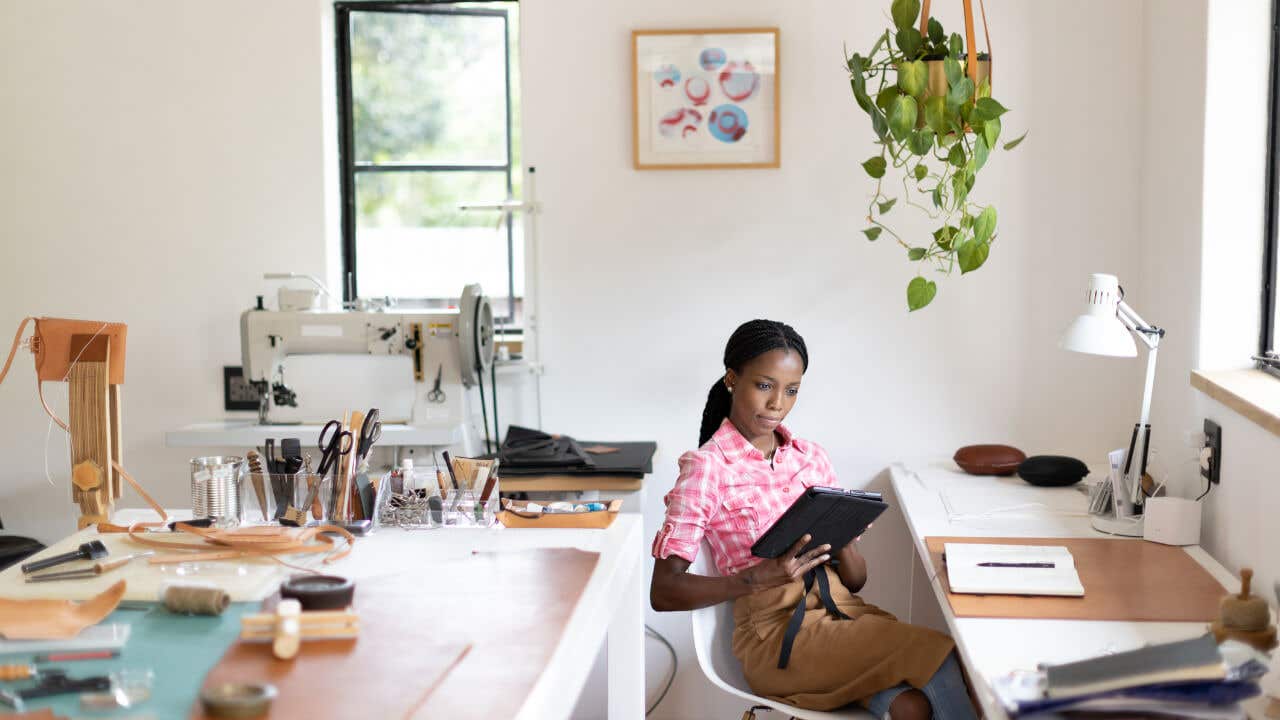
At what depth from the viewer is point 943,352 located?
3111mm

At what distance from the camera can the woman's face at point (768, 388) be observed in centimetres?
223

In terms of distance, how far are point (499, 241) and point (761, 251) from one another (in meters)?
0.81

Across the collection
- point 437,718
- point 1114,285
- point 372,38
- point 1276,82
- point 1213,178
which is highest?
point 372,38

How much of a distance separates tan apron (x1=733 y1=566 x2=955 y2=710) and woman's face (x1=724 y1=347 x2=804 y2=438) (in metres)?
0.32

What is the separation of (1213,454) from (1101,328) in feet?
1.06

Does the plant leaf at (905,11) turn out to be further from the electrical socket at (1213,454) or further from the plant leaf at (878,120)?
the electrical socket at (1213,454)

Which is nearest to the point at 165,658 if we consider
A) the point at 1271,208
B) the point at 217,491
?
A: the point at 217,491

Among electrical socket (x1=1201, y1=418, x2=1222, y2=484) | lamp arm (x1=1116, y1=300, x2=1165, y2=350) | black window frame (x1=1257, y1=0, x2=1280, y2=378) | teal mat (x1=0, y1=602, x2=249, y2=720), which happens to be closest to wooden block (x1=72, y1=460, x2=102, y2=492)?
teal mat (x1=0, y1=602, x2=249, y2=720)

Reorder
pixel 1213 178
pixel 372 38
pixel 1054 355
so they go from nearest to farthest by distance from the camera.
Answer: pixel 1213 178 < pixel 1054 355 < pixel 372 38

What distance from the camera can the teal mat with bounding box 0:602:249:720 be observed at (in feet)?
4.15

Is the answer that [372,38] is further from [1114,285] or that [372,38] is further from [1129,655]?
[1129,655]

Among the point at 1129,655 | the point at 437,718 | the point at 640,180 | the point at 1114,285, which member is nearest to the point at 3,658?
the point at 437,718

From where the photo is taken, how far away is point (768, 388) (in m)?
2.24

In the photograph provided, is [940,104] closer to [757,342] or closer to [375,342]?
[757,342]
